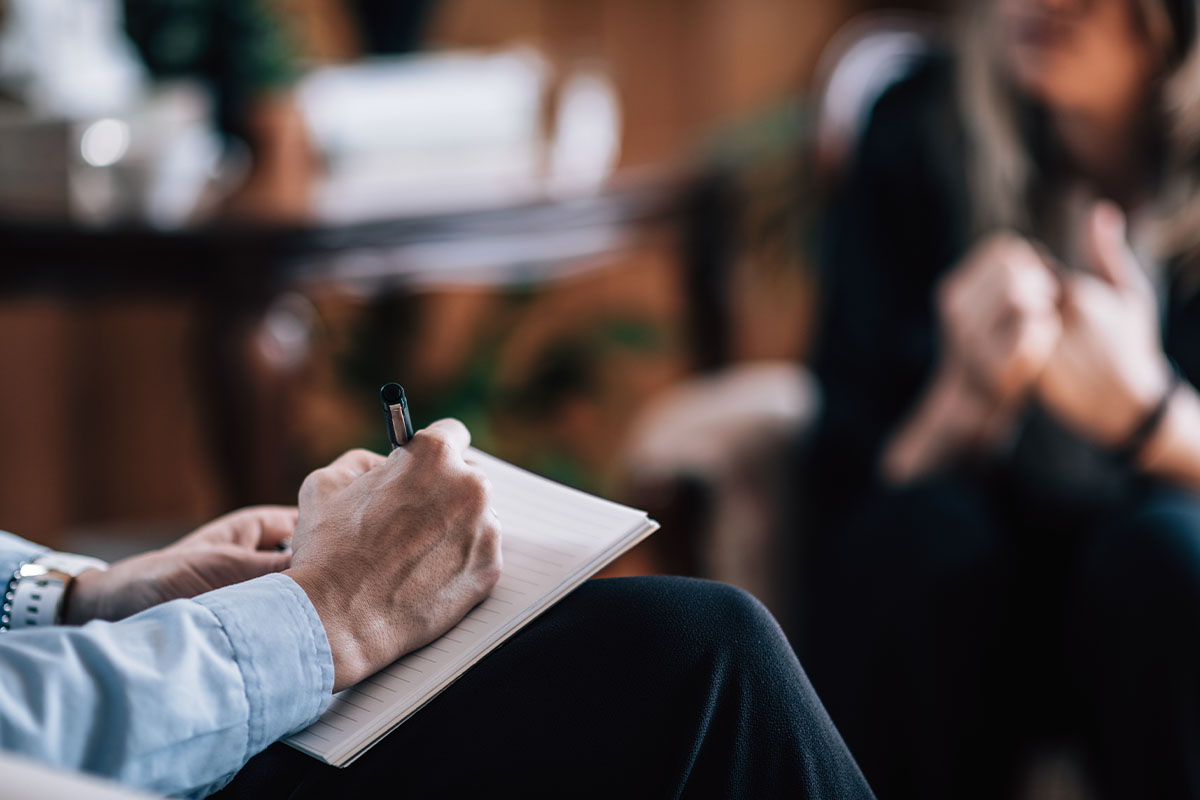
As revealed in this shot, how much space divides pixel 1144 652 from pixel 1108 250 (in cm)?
35

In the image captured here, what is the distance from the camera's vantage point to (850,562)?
98 cm

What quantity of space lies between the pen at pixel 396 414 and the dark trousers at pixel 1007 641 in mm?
511

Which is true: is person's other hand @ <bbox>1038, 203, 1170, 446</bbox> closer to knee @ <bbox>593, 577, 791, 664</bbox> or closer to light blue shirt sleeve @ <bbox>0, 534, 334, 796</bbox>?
knee @ <bbox>593, 577, 791, 664</bbox>

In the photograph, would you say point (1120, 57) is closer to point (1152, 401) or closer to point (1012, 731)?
point (1152, 401)

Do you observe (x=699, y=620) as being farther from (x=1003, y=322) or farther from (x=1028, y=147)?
(x=1028, y=147)

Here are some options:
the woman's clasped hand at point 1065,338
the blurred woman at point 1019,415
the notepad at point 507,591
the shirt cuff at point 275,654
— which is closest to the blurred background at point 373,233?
the blurred woman at point 1019,415

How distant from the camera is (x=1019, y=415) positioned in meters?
1.08

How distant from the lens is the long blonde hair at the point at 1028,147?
104 centimetres

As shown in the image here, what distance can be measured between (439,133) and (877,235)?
551 millimetres

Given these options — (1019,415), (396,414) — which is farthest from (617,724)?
(1019,415)

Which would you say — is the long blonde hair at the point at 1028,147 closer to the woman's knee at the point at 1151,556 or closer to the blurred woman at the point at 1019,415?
the blurred woman at the point at 1019,415

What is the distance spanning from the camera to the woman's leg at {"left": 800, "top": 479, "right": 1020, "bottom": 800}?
899 mm

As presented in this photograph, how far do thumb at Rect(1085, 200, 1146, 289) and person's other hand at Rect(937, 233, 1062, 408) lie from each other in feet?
0.12

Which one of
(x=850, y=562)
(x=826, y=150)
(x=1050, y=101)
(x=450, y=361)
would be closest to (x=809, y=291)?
(x=450, y=361)
